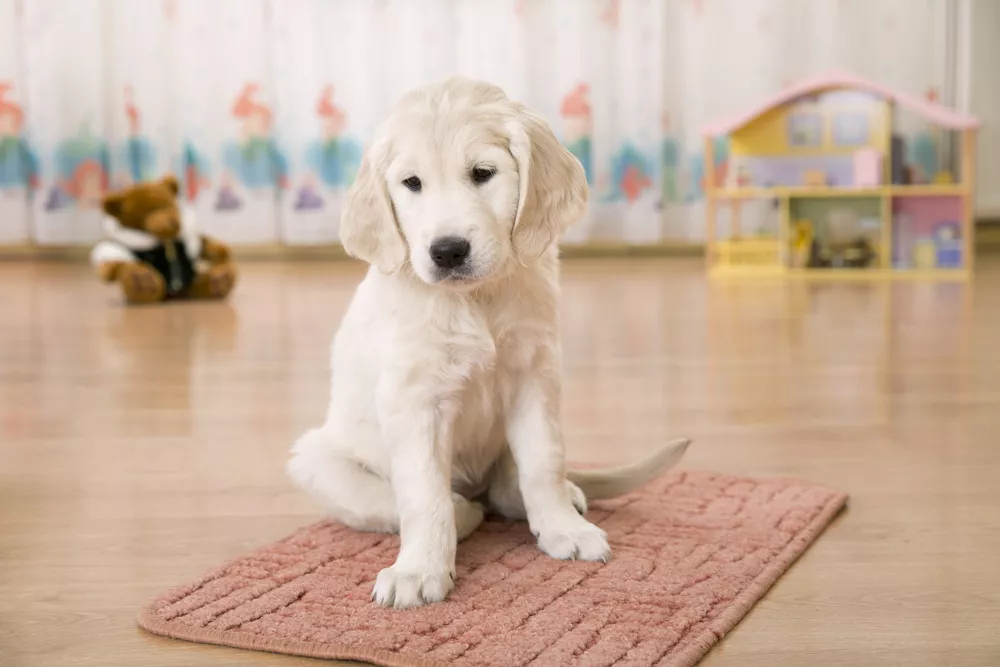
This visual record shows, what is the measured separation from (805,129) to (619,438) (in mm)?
3259

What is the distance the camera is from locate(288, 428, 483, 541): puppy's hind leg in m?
1.44

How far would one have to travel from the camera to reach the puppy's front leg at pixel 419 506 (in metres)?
1.22

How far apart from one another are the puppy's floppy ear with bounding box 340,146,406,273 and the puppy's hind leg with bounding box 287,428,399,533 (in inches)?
10.5

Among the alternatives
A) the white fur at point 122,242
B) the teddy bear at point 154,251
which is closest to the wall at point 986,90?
the teddy bear at point 154,251

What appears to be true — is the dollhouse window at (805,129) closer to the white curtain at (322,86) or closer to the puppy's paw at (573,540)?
the white curtain at (322,86)

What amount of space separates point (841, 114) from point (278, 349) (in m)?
2.81

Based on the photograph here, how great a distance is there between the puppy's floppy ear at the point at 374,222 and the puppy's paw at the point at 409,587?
33cm

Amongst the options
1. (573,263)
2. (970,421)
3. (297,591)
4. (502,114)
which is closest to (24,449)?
(297,591)

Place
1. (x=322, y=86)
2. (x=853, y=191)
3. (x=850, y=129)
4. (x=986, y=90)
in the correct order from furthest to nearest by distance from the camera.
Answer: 1. (x=322, y=86)
2. (x=986, y=90)
3. (x=850, y=129)
4. (x=853, y=191)

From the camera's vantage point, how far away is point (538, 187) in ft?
4.37

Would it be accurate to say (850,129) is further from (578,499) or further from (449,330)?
(449,330)

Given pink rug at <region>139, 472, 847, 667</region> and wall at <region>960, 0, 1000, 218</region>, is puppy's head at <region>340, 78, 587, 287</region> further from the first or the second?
wall at <region>960, 0, 1000, 218</region>

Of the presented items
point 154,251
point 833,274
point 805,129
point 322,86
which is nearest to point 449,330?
point 154,251

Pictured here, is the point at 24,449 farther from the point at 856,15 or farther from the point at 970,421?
the point at 856,15
